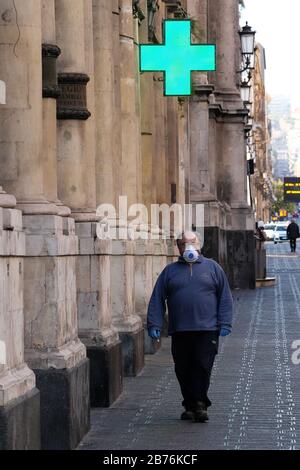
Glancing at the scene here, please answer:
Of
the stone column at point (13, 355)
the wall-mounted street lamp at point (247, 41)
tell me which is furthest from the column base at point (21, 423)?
the wall-mounted street lamp at point (247, 41)

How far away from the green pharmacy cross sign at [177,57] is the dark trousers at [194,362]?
6597mm

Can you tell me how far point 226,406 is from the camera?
1547cm

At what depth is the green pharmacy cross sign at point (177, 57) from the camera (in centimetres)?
2052

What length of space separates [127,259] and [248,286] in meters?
23.8

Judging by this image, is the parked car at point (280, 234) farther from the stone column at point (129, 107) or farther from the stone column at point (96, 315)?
the stone column at point (96, 315)

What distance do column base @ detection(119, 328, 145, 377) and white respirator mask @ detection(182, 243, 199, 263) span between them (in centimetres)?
414

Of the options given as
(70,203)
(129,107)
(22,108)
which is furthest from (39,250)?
(129,107)

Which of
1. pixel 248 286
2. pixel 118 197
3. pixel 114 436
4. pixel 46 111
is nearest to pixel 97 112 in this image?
pixel 118 197

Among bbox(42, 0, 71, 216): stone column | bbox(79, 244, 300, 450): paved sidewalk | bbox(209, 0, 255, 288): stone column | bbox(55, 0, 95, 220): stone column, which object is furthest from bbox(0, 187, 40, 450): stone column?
bbox(209, 0, 255, 288): stone column

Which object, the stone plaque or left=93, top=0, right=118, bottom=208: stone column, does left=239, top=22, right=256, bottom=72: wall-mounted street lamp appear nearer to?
left=93, top=0, right=118, bottom=208: stone column

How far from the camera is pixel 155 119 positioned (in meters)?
25.4

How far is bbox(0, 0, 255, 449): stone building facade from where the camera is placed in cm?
1120

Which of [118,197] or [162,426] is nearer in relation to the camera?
[162,426]
